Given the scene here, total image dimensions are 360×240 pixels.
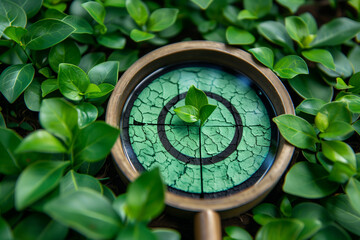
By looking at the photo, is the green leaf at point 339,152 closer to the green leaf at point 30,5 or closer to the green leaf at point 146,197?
the green leaf at point 146,197

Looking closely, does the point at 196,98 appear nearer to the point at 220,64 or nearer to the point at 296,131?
the point at 220,64

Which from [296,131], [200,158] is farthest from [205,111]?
[296,131]

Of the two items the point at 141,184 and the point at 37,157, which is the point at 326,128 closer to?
the point at 141,184

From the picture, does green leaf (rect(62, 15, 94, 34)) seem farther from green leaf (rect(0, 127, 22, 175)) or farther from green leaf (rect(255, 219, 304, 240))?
green leaf (rect(255, 219, 304, 240))

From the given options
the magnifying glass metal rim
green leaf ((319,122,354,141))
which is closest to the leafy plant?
the magnifying glass metal rim

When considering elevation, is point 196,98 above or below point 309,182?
above

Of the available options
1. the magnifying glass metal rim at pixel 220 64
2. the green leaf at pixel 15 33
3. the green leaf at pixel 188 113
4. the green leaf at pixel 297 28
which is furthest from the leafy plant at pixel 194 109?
the green leaf at pixel 15 33

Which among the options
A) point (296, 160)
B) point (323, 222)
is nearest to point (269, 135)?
point (296, 160)
